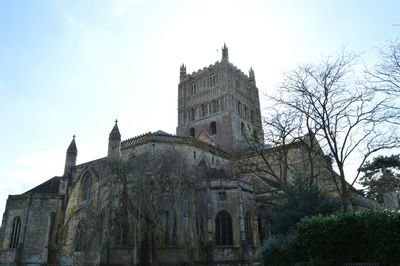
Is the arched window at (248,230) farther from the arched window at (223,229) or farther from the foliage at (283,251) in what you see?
the foliage at (283,251)

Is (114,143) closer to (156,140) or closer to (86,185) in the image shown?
(156,140)

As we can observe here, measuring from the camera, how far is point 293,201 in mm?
18219

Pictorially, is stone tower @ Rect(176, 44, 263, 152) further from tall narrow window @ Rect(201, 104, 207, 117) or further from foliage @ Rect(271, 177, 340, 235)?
foliage @ Rect(271, 177, 340, 235)

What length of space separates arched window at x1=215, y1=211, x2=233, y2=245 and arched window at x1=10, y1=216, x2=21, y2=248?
724 inches

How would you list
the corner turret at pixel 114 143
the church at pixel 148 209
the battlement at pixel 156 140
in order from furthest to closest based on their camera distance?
the battlement at pixel 156 140, the corner turret at pixel 114 143, the church at pixel 148 209

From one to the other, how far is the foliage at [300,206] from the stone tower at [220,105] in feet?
64.8

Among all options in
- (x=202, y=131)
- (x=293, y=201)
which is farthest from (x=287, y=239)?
(x=202, y=131)

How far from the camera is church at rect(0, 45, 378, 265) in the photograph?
1759 centimetres

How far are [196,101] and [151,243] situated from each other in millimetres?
29957

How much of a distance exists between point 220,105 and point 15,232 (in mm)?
26502

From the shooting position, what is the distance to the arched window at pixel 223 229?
70.9 ft

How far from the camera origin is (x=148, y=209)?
1723 cm

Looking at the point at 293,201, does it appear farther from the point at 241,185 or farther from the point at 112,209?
the point at 112,209

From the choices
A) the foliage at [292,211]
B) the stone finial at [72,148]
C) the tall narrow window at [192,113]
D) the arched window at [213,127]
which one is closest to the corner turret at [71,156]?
the stone finial at [72,148]
